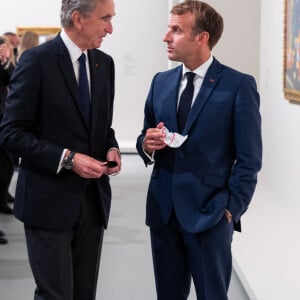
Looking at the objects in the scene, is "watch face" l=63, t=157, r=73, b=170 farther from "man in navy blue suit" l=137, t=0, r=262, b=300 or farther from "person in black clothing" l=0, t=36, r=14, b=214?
"person in black clothing" l=0, t=36, r=14, b=214

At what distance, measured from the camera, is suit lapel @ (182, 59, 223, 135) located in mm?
2514

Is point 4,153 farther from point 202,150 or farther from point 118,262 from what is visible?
point 202,150

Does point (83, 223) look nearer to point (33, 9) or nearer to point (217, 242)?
point (217, 242)

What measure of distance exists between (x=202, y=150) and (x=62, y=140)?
0.58 meters

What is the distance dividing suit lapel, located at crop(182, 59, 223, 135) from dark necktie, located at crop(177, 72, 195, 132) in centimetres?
5

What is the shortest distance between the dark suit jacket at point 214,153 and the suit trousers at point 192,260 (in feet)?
0.24

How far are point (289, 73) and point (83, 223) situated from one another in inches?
136

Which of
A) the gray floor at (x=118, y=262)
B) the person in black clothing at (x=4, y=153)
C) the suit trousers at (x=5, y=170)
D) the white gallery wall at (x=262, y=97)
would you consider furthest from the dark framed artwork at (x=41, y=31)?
the suit trousers at (x=5, y=170)

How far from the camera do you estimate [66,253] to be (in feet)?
8.27

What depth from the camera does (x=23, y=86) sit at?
2.37 meters

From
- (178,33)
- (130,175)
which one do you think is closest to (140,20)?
(130,175)

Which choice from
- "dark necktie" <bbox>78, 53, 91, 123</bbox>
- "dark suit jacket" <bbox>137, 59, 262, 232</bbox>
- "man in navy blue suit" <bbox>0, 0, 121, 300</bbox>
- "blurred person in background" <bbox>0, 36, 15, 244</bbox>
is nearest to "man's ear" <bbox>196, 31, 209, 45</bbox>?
"dark suit jacket" <bbox>137, 59, 262, 232</bbox>

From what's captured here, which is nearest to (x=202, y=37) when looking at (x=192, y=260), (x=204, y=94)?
(x=204, y=94)

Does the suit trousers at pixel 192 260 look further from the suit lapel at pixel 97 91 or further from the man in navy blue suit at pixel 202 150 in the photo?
the suit lapel at pixel 97 91
